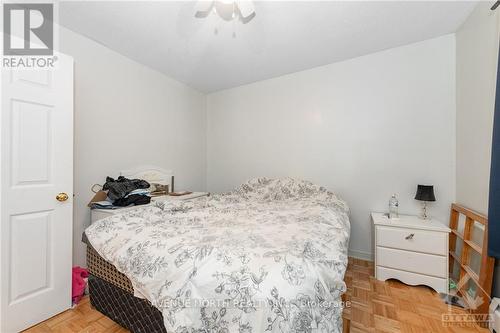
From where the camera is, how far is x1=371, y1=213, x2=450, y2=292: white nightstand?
1.98 meters

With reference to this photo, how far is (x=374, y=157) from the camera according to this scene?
2.71 m

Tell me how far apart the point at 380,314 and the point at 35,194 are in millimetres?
2762

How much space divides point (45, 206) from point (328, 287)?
2.07m

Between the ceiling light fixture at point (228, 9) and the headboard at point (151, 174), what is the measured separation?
6.19 ft

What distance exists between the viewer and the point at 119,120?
103 inches

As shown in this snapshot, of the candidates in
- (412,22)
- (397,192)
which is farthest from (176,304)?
(412,22)

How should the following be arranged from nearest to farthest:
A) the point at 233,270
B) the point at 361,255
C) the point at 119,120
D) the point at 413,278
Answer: the point at 233,270 → the point at 413,278 → the point at 119,120 → the point at 361,255

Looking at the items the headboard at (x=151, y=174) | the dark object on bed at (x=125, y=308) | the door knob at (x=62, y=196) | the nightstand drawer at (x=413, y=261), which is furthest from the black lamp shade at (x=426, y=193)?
the door knob at (x=62, y=196)

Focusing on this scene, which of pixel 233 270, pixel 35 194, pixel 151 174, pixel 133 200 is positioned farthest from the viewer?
pixel 151 174

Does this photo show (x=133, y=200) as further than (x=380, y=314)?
Yes
